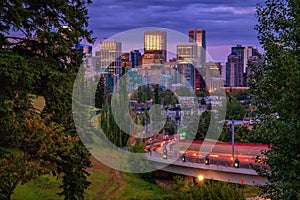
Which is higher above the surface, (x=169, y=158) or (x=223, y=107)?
(x=223, y=107)

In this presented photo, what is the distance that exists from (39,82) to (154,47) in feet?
69.6

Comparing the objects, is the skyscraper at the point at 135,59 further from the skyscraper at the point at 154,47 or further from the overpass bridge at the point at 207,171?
the overpass bridge at the point at 207,171

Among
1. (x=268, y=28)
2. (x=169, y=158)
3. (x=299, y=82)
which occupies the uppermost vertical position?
(x=268, y=28)

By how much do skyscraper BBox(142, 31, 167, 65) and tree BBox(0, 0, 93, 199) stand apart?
57.4 ft

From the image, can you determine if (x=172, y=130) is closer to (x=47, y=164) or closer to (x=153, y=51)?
(x=153, y=51)

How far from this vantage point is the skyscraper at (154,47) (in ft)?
99.2

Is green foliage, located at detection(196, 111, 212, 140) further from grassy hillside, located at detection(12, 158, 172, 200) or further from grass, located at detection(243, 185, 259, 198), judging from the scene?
grass, located at detection(243, 185, 259, 198)

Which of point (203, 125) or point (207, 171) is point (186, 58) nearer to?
point (203, 125)

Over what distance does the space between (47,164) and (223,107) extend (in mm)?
30055

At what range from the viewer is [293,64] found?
874 cm

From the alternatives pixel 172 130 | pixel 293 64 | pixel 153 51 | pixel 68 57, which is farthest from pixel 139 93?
pixel 293 64

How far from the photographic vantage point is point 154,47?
3147 cm

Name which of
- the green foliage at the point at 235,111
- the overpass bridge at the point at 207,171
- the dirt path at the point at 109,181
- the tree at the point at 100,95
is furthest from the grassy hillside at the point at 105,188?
the green foliage at the point at 235,111

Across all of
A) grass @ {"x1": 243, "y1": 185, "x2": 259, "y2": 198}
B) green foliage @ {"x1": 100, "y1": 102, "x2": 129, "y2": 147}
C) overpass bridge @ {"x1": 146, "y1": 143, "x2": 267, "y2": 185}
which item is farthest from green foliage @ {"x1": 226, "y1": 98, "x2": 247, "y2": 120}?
grass @ {"x1": 243, "y1": 185, "x2": 259, "y2": 198}
